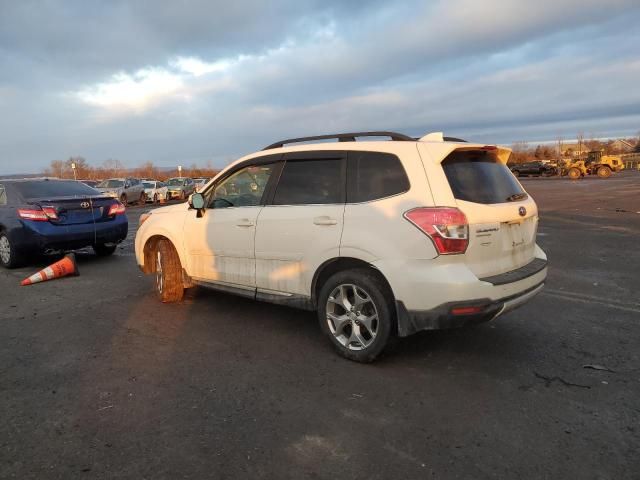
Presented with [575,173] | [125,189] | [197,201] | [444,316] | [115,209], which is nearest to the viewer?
[444,316]

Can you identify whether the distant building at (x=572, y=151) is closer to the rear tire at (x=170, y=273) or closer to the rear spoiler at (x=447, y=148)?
the rear spoiler at (x=447, y=148)

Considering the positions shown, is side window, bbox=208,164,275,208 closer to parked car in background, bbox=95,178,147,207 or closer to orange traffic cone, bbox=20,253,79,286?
orange traffic cone, bbox=20,253,79,286

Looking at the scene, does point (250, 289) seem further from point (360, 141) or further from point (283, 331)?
point (360, 141)

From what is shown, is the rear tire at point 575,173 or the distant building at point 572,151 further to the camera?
the distant building at point 572,151

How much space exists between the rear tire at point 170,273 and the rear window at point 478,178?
349 cm

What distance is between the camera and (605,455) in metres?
2.68

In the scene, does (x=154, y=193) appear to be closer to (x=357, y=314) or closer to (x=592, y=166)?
(x=357, y=314)

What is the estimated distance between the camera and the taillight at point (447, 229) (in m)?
3.52

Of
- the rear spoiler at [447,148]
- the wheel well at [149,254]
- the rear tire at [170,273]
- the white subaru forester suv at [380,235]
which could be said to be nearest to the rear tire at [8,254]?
the wheel well at [149,254]

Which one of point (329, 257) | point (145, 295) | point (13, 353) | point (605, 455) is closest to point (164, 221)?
point (145, 295)

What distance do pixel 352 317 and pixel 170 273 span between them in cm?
282

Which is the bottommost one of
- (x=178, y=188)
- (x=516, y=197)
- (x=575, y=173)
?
(x=178, y=188)

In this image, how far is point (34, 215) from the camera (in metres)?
8.01

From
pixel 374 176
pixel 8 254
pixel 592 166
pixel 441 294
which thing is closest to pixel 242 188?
pixel 374 176
